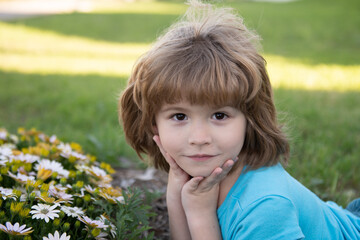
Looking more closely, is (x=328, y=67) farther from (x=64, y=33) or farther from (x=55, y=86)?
(x=64, y=33)

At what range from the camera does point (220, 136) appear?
195cm

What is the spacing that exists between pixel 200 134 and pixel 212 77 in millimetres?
253

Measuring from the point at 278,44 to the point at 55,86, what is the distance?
23.8ft

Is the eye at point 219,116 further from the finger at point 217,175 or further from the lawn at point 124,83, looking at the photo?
the lawn at point 124,83

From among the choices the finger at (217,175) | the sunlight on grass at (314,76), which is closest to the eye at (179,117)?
the finger at (217,175)

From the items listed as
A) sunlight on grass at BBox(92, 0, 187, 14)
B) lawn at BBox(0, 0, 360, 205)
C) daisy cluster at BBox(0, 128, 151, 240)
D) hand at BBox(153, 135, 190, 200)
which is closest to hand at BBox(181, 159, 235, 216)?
hand at BBox(153, 135, 190, 200)

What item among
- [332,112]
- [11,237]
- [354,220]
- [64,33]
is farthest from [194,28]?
[64,33]

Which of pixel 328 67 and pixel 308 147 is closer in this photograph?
pixel 308 147

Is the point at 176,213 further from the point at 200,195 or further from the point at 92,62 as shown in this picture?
the point at 92,62

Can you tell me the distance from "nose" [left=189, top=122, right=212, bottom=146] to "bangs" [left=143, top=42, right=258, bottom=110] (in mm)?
102

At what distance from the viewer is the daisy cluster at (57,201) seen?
6.10 ft

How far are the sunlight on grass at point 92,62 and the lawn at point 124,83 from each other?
0.06 ft

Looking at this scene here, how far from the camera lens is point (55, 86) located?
20.6ft

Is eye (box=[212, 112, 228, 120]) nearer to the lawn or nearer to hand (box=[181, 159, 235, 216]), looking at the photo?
hand (box=[181, 159, 235, 216])
